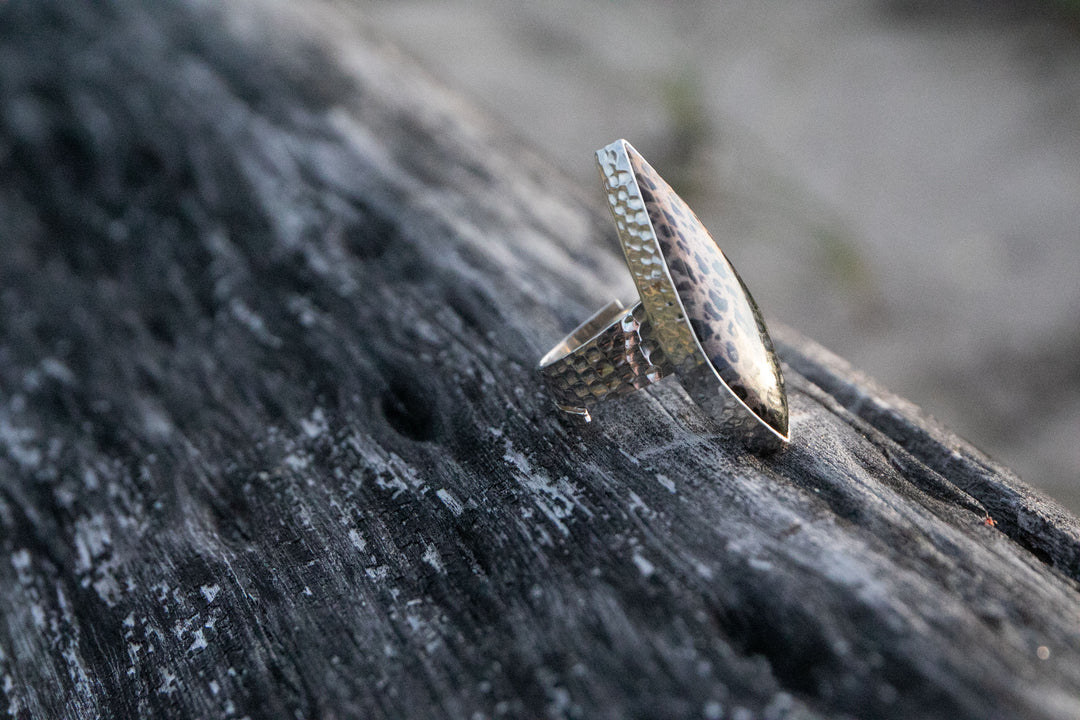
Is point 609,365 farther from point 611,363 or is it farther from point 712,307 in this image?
point 712,307

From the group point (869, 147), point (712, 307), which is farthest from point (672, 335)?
point (869, 147)

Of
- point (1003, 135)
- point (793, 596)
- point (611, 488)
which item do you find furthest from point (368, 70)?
point (1003, 135)

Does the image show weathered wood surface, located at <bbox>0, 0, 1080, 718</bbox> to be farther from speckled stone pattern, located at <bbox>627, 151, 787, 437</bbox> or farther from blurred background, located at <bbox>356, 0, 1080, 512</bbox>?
blurred background, located at <bbox>356, 0, 1080, 512</bbox>

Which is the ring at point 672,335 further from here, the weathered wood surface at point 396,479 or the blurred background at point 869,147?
the blurred background at point 869,147

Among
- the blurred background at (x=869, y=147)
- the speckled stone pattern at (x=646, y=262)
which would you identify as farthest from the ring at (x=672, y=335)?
the blurred background at (x=869, y=147)

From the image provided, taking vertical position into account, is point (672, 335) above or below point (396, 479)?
above

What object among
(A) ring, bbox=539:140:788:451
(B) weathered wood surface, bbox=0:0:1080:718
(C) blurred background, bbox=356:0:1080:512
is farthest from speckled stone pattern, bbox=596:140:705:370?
(C) blurred background, bbox=356:0:1080:512

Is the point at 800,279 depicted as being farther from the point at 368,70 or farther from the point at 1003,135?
the point at 368,70
